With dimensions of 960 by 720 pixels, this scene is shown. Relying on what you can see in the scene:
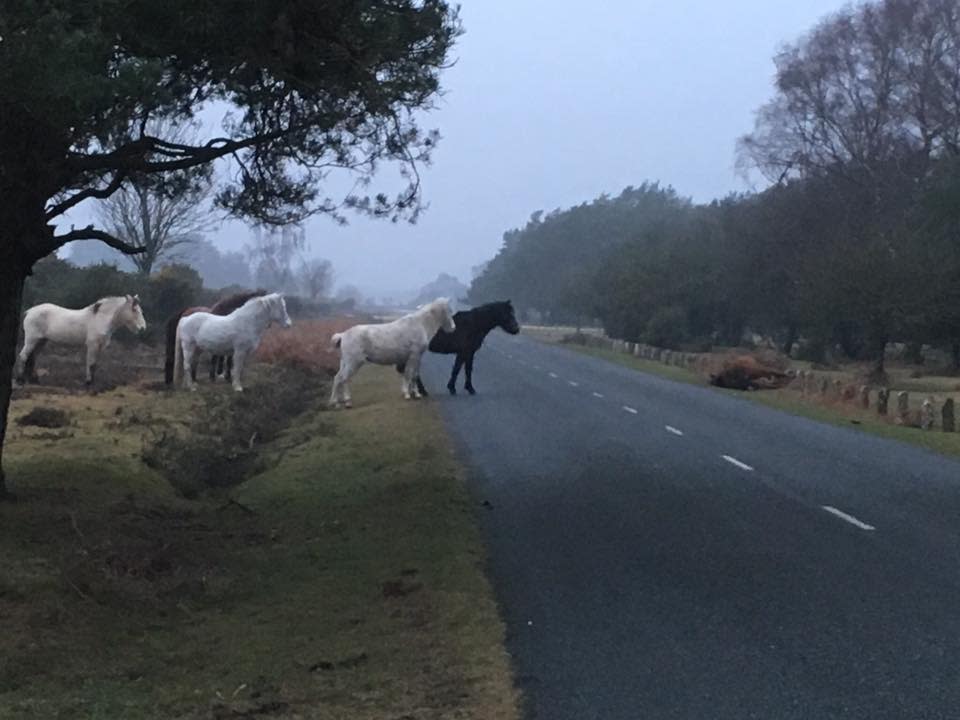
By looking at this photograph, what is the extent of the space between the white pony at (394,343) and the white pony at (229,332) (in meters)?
1.67

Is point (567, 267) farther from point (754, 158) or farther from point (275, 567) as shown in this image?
point (275, 567)

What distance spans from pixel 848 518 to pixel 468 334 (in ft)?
56.8

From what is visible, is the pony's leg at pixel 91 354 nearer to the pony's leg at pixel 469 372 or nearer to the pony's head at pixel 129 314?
the pony's head at pixel 129 314

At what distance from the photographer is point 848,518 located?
13.6 m

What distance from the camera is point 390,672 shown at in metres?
7.86

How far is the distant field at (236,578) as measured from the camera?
25.1ft

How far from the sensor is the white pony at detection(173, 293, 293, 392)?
2753 centimetres

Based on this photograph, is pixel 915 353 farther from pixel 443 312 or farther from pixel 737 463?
pixel 737 463

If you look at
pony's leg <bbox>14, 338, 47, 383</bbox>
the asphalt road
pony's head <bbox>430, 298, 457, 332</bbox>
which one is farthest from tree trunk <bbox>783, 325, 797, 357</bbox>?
pony's leg <bbox>14, 338, 47, 383</bbox>

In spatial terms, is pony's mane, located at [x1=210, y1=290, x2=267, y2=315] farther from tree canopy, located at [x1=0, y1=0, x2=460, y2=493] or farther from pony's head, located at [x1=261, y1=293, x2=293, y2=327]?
tree canopy, located at [x1=0, y1=0, x2=460, y2=493]

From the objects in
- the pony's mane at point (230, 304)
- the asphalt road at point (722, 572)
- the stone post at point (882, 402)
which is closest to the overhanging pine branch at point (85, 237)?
the asphalt road at point (722, 572)

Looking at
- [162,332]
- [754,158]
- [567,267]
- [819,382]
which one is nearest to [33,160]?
[819,382]

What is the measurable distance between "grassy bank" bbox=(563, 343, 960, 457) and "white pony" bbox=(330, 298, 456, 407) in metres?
8.64

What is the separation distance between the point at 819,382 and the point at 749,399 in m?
4.08
